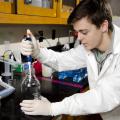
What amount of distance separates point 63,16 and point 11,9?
621 mm

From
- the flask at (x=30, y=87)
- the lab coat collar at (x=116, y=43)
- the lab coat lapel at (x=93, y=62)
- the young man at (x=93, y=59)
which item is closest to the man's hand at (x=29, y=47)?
the young man at (x=93, y=59)

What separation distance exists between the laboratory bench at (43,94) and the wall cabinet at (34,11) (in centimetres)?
44

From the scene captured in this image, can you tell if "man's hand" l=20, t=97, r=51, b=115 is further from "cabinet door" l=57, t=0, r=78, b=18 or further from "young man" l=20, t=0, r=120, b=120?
"cabinet door" l=57, t=0, r=78, b=18

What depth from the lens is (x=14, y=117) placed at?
968mm

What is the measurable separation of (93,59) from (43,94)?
15.0 inches

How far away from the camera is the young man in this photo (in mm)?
967

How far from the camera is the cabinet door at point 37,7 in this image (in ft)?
4.36

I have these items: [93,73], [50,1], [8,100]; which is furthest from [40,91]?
[50,1]

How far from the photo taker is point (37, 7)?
4.87 ft

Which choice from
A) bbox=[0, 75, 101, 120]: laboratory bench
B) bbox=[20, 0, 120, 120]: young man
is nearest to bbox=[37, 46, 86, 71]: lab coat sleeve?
bbox=[20, 0, 120, 120]: young man

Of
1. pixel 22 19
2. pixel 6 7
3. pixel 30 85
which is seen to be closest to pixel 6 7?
pixel 6 7

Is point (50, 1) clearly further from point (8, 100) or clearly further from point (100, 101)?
point (100, 101)

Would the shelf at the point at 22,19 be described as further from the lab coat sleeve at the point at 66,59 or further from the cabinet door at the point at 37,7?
the lab coat sleeve at the point at 66,59

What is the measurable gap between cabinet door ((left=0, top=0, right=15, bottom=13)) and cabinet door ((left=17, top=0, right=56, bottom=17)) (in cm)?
4
